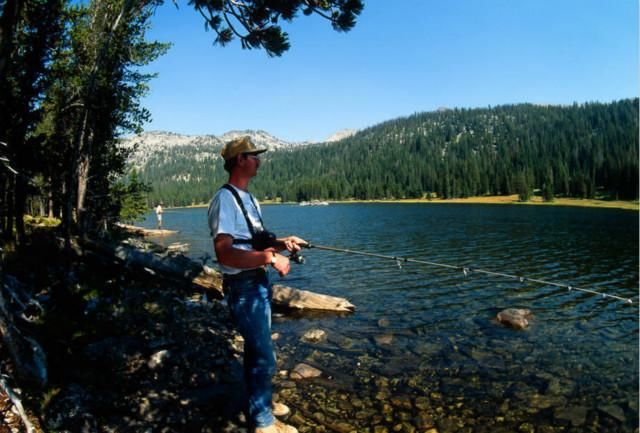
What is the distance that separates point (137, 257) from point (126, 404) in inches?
389

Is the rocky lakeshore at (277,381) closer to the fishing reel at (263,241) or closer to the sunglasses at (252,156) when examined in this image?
the fishing reel at (263,241)

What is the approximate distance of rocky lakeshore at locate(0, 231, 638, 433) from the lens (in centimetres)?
616

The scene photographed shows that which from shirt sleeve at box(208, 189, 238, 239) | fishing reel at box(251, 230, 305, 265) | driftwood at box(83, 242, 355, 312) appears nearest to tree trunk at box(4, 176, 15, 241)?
driftwood at box(83, 242, 355, 312)

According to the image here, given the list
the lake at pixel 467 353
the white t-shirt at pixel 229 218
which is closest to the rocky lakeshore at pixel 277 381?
the lake at pixel 467 353

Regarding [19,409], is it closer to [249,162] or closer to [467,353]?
[249,162]

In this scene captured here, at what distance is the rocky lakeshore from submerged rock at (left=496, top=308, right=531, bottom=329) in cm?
158

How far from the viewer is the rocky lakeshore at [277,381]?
20.2 feet

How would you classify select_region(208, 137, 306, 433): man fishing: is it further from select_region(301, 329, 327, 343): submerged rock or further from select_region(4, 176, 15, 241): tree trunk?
select_region(4, 176, 15, 241): tree trunk

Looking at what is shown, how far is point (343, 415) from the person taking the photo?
7281 millimetres

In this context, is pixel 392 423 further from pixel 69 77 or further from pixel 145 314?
pixel 69 77

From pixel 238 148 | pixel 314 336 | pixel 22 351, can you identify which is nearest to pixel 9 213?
pixel 22 351

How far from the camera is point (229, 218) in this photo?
4.97 metres


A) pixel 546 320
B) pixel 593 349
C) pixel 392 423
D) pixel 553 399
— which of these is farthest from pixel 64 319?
pixel 546 320

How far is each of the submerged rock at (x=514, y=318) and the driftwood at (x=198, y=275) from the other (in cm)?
549
